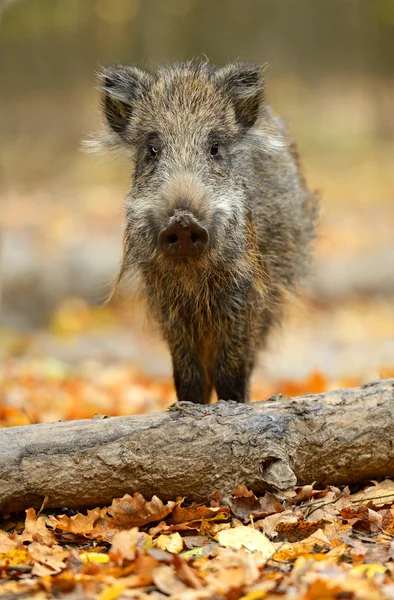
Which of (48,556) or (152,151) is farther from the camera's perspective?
(152,151)

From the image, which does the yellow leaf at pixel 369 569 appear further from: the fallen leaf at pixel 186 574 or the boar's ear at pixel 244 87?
the boar's ear at pixel 244 87

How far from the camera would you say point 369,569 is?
138 inches

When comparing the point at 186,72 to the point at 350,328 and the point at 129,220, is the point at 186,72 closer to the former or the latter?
the point at 129,220

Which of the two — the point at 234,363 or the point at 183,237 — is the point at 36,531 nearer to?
the point at 183,237

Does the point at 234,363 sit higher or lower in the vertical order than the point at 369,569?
higher

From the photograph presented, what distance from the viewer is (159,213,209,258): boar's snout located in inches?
169

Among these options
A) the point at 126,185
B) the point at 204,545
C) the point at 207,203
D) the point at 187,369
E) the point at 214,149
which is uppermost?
the point at 214,149

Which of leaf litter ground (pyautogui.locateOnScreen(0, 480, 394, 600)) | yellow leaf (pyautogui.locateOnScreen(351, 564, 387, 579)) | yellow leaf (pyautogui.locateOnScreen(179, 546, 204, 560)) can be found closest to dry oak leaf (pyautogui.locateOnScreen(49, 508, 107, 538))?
leaf litter ground (pyautogui.locateOnScreen(0, 480, 394, 600))

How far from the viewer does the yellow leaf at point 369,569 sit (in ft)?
11.3

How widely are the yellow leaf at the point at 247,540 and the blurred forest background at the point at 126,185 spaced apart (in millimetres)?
1967

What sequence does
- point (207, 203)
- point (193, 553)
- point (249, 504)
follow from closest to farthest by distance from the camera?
point (193, 553) → point (249, 504) → point (207, 203)

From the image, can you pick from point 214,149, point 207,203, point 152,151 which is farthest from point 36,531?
point 214,149

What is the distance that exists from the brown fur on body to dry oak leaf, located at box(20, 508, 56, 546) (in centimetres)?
157

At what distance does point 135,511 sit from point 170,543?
29cm
